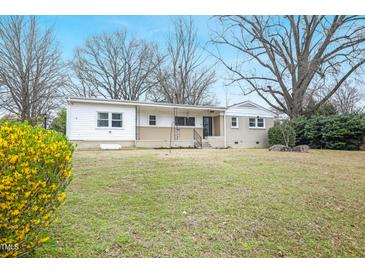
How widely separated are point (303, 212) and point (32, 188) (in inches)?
138

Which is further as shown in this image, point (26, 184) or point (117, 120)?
point (117, 120)

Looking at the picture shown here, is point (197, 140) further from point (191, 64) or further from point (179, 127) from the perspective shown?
point (191, 64)

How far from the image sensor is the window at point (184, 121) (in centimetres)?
1529

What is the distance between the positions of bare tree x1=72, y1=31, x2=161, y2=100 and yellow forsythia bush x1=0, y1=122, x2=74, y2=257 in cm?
2147

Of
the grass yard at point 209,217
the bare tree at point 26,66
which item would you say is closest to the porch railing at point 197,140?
the grass yard at point 209,217

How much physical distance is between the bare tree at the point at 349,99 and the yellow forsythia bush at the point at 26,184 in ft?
97.4

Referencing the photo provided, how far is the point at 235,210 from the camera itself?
10.4 feet

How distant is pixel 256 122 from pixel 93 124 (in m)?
12.1

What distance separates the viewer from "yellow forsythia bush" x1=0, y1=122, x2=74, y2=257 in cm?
159

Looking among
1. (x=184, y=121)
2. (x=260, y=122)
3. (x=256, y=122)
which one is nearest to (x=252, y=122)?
(x=256, y=122)

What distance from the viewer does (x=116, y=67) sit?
2311 centimetres

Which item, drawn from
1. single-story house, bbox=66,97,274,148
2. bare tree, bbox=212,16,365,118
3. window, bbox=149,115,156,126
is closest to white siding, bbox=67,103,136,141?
single-story house, bbox=66,97,274,148

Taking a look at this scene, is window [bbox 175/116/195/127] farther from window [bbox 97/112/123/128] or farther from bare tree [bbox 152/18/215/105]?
bare tree [bbox 152/18/215/105]
